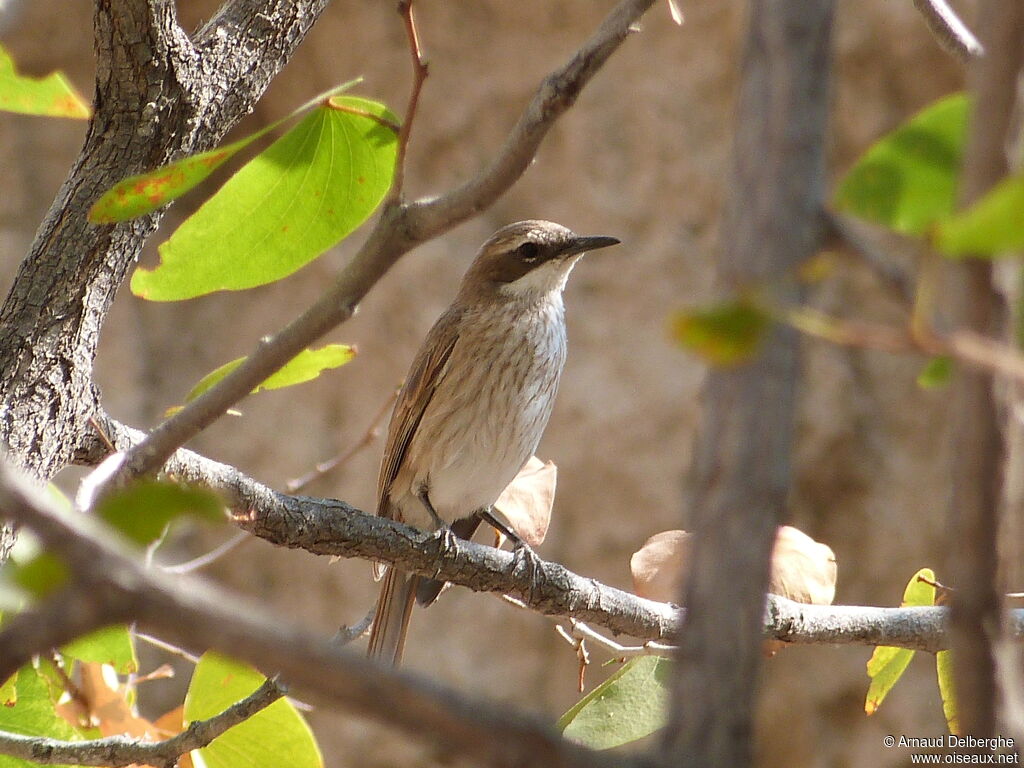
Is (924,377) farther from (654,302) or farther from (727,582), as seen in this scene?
(654,302)

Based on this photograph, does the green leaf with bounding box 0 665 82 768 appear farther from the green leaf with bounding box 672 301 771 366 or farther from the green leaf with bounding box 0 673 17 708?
the green leaf with bounding box 672 301 771 366

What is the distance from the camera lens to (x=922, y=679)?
264 inches

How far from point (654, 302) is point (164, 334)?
323cm

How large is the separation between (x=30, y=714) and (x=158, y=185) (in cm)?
152

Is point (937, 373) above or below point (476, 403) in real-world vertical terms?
below

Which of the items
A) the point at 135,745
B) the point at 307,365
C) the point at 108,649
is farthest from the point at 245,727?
the point at 307,365

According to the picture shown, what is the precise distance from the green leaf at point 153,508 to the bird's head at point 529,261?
3649mm

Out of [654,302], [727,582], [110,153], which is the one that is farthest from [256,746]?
[654,302]

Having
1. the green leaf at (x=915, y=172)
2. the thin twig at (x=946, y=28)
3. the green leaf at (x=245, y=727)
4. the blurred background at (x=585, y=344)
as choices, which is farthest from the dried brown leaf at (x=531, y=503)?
the blurred background at (x=585, y=344)

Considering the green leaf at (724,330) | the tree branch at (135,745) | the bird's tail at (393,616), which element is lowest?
the tree branch at (135,745)

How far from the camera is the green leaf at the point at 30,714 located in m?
2.62

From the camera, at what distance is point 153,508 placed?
92 centimetres

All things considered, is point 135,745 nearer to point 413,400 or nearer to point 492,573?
point 492,573

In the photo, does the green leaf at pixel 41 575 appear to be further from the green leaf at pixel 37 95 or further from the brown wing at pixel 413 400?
the brown wing at pixel 413 400
